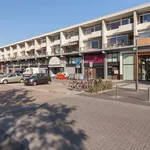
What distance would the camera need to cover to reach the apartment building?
24.5 metres

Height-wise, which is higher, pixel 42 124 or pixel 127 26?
pixel 127 26

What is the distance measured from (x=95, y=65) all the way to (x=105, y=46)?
→ 13.3ft

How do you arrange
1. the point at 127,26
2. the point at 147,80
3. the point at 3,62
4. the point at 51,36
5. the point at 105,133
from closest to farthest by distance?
the point at 105,133 < the point at 147,80 < the point at 127,26 < the point at 51,36 < the point at 3,62

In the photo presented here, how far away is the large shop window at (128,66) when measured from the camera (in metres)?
25.3

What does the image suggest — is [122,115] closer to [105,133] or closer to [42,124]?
[105,133]

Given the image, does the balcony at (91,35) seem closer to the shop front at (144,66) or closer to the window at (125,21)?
the window at (125,21)

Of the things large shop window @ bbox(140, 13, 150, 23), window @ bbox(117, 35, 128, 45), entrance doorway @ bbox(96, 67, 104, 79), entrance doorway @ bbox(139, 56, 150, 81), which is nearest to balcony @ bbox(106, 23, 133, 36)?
window @ bbox(117, 35, 128, 45)

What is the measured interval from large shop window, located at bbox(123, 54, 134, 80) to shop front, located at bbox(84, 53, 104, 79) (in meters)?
4.59

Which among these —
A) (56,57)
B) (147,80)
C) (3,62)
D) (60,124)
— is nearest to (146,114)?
(60,124)

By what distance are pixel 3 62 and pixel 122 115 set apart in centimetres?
6637

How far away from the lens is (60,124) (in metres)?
6.09

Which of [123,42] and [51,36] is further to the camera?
[51,36]

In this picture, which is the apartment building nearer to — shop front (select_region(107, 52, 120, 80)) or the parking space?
shop front (select_region(107, 52, 120, 80))

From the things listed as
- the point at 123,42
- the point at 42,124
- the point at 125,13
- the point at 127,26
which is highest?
the point at 125,13
